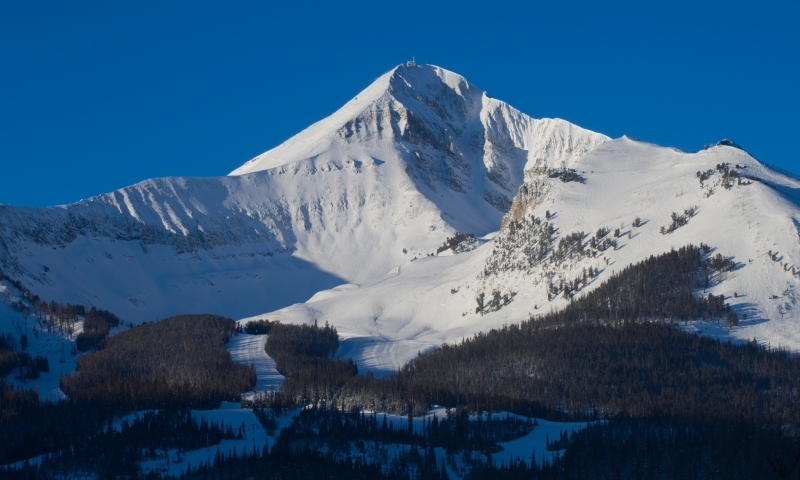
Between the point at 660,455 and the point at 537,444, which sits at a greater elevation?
the point at 537,444

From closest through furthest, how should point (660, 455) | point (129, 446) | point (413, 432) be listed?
point (660, 455) → point (129, 446) → point (413, 432)

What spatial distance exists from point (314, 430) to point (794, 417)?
74732mm

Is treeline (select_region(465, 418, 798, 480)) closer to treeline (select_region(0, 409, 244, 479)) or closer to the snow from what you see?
the snow

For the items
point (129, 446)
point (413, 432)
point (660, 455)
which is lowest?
point (660, 455)

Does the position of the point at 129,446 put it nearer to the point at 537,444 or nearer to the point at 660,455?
the point at 537,444

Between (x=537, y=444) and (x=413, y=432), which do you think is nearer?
(x=537, y=444)

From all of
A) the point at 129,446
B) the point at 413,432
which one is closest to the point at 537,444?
the point at 413,432

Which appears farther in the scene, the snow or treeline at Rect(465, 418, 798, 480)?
the snow

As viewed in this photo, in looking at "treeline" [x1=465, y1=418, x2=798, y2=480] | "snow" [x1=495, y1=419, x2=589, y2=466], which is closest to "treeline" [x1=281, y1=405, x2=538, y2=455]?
"snow" [x1=495, y1=419, x2=589, y2=466]

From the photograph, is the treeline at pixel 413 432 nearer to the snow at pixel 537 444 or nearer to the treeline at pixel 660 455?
the snow at pixel 537 444

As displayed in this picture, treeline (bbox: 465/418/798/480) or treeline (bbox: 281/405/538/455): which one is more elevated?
treeline (bbox: 281/405/538/455)

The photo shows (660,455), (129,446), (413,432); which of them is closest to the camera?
(660,455)

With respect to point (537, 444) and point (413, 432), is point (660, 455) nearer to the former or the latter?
point (537, 444)

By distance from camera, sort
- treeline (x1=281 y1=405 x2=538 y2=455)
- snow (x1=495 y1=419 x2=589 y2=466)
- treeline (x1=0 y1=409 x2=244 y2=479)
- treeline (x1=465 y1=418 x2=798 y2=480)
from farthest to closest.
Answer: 1. treeline (x1=281 y1=405 x2=538 y2=455)
2. snow (x1=495 y1=419 x2=589 y2=466)
3. treeline (x1=0 y1=409 x2=244 y2=479)
4. treeline (x1=465 y1=418 x2=798 y2=480)
